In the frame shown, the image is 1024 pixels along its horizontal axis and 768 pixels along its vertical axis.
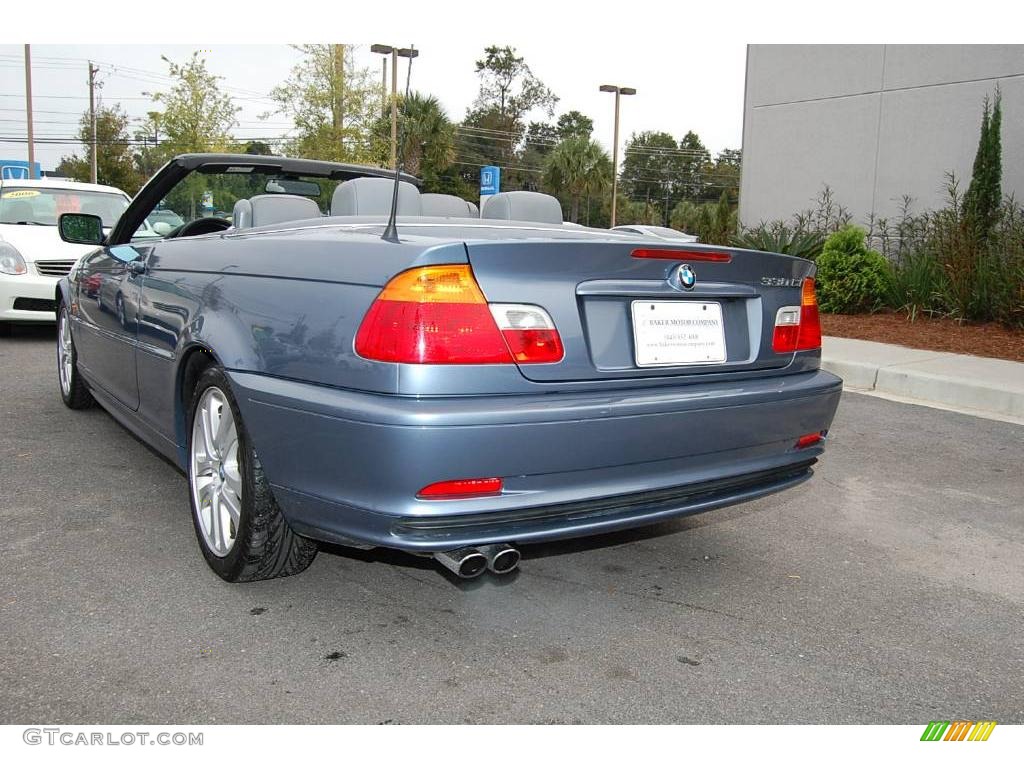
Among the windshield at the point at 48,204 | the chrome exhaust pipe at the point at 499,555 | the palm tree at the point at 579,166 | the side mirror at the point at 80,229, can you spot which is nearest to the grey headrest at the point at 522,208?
the chrome exhaust pipe at the point at 499,555

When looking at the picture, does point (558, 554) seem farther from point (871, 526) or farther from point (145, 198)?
point (145, 198)

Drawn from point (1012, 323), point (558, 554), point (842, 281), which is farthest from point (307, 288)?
point (842, 281)

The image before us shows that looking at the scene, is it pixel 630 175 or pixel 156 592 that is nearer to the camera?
pixel 156 592

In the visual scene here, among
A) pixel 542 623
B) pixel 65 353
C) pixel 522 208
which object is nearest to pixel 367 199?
pixel 522 208

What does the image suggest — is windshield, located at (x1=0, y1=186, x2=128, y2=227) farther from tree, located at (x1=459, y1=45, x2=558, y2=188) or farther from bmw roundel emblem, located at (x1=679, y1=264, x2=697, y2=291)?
tree, located at (x1=459, y1=45, x2=558, y2=188)

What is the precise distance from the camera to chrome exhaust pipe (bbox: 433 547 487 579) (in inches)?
96.8

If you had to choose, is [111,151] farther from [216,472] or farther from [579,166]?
[216,472]

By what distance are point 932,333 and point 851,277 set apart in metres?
1.70

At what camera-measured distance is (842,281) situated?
10750mm

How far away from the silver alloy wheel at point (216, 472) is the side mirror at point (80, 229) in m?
2.12

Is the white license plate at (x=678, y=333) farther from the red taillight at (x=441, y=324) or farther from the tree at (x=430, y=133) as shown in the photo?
the tree at (x=430, y=133)

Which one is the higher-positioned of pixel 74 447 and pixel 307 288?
pixel 307 288

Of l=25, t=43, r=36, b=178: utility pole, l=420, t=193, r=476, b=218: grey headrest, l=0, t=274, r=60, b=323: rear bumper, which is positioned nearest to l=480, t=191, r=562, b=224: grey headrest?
l=420, t=193, r=476, b=218: grey headrest
